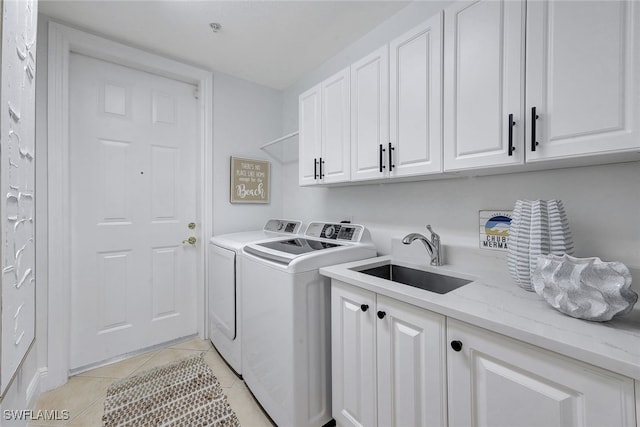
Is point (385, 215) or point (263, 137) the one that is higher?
point (263, 137)

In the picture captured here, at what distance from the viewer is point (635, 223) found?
989mm

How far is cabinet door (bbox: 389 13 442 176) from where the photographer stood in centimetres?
126

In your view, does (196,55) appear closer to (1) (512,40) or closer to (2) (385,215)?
(2) (385,215)

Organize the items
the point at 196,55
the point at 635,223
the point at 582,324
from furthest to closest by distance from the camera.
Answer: the point at 196,55 → the point at 635,223 → the point at 582,324

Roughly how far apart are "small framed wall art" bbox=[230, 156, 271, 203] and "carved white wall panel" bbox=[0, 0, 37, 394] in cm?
151

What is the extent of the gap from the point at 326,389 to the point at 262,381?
40 cm

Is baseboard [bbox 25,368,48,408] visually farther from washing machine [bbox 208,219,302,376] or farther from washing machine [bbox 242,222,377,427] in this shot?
washing machine [bbox 242,222,377,427]

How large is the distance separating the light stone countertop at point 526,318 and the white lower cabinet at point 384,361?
0.19 feet

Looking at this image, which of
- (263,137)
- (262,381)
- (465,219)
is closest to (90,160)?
(263,137)

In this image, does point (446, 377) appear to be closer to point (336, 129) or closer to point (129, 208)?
point (336, 129)

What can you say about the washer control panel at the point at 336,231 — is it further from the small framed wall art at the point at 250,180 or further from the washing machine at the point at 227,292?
the small framed wall art at the point at 250,180

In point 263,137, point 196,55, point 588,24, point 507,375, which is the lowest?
point 507,375

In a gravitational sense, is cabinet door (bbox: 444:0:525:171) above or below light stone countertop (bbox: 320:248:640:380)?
above

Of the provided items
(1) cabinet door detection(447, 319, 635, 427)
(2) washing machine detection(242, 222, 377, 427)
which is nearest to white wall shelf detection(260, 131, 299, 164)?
(2) washing machine detection(242, 222, 377, 427)
